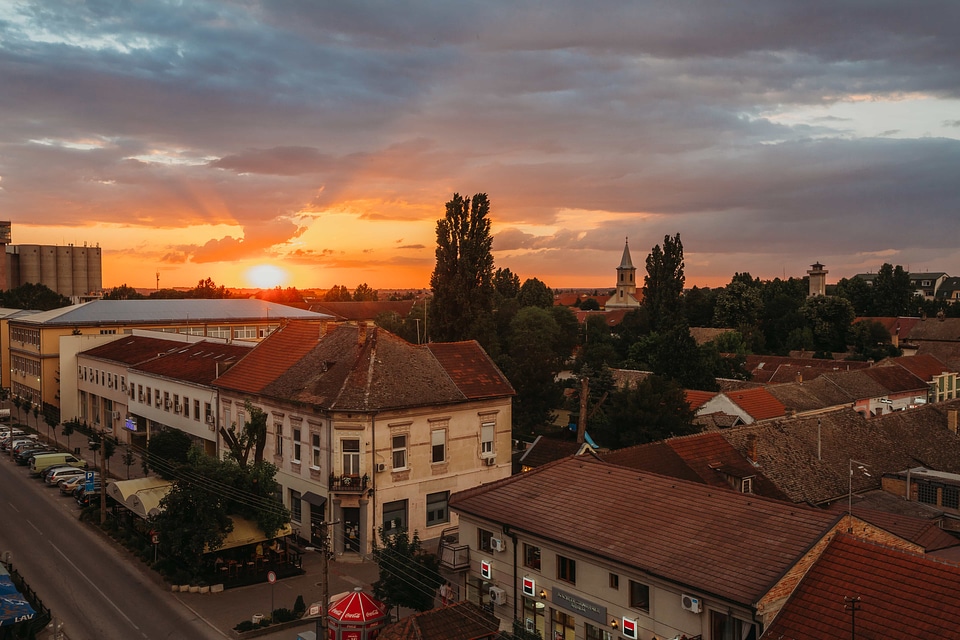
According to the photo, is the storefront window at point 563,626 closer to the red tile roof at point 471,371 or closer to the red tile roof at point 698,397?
the red tile roof at point 471,371

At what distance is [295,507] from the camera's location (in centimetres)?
3744

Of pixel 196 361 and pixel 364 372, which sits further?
pixel 196 361

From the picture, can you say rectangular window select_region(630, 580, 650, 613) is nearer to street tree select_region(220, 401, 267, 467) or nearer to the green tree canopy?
street tree select_region(220, 401, 267, 467)

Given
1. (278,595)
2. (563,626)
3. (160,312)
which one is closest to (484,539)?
(563,626)

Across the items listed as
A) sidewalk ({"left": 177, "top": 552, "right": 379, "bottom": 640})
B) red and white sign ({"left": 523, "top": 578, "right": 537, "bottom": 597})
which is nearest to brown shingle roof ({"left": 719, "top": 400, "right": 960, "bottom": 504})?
red and white sign ({"left": 523, "top": 578, "right": 537, "bottom": 597})

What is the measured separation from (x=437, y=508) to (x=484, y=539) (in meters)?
12.0

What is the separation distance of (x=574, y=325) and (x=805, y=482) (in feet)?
246

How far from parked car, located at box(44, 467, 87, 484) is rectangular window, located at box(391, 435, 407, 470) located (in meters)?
24.3

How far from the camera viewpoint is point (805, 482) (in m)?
37.6

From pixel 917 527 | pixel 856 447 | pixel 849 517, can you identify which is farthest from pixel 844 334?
pixel 849 517

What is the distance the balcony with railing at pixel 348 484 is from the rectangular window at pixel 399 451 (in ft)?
6.93

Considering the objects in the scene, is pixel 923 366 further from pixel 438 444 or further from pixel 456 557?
pixel 456 557

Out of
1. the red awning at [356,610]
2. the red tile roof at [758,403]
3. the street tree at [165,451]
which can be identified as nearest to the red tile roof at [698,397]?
the red tile roof at [758,403]

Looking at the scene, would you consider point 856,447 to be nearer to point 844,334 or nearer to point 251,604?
point 251,604
